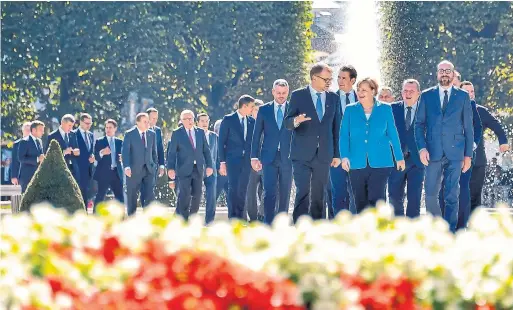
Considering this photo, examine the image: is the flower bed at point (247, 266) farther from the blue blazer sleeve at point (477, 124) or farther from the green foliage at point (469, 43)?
the green foliage at point (469, 43)

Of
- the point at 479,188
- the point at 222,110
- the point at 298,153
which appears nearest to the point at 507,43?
the point at 222,110

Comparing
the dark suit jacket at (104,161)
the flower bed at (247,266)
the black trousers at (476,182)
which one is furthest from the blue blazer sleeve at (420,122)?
the flower bed at (247,266)

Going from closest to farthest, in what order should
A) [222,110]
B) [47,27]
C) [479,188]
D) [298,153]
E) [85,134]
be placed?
1. [298,153]
2. [479,188]
3. [85,134]
4. [47,27]
5. [222,110]

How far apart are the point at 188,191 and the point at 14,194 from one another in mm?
5621

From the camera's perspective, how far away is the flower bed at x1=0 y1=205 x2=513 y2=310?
182 inches

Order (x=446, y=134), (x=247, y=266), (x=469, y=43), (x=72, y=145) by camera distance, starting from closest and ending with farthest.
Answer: (x=247, y=266) → (x=446, y=134) → (x=72, y=145) → (x=469, y=43)

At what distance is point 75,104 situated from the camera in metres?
45.4

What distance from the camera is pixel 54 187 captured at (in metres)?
13.5

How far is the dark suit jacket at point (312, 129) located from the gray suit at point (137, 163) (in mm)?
6120

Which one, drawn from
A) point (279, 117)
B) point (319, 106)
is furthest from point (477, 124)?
point (319, 106)

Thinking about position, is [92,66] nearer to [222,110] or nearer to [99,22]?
[99,22]

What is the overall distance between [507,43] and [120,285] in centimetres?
4231

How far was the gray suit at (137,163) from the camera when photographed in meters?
19.8

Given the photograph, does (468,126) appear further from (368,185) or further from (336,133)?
(368,185)
